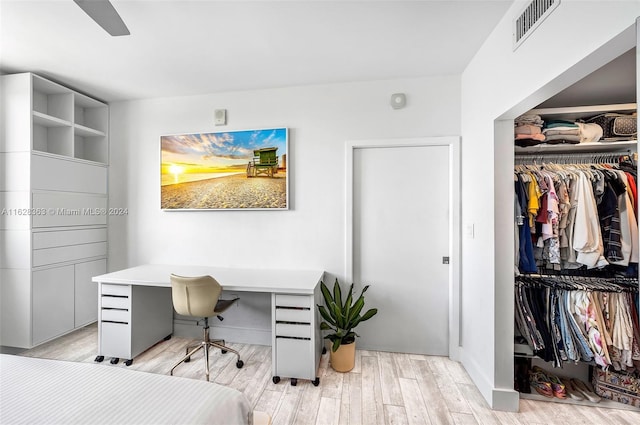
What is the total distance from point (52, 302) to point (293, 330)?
2402 millimetres

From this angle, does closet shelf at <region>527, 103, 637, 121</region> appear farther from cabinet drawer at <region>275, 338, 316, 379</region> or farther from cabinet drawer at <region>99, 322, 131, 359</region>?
cabinet drawer at <region>99, 322, 131, 359</region>

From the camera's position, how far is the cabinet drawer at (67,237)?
8.02 feet

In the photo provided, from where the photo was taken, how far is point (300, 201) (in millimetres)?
2695

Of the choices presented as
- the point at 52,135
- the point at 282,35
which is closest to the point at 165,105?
the point at 52,135

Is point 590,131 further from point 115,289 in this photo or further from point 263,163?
point 115,289

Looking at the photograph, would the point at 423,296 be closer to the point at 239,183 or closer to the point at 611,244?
the point at 611,244

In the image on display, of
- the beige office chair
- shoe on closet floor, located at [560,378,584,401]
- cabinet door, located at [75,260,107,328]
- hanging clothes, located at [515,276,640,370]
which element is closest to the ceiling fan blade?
the beige office chair

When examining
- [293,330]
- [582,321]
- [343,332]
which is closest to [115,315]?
[293,330]

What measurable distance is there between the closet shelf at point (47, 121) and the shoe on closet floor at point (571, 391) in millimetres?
4928

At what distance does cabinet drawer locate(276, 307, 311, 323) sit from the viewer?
2.07 meters

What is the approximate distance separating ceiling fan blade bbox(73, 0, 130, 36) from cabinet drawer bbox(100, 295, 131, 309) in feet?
6.71

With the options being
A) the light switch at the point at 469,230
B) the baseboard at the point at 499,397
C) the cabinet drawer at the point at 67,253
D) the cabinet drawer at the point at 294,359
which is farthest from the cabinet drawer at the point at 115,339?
the light switch at the point at 469,230

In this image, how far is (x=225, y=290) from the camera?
223cm

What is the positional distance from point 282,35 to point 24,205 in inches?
107
